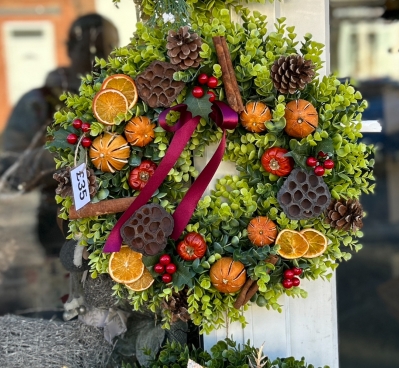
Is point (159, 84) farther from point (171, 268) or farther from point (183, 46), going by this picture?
point (171, 268)

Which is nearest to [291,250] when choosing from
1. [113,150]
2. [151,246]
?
[151,246]

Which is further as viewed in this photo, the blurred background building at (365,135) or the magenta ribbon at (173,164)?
the blurred background building at (365,135)

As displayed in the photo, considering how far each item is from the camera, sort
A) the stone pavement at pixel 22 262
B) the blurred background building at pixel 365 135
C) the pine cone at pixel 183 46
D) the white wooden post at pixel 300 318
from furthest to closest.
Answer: the stone pavement at pixel 22 262
the blurred background building at pixel 365 135
the white wooden post at pixel 300 318
the pine cone at pixel 183 46

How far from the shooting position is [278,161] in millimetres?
1039

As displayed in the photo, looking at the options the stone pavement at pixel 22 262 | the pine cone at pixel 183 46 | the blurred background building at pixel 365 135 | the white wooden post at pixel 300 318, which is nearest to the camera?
the pine cone at pixel 183 46

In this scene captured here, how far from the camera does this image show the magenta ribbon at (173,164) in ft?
3.32

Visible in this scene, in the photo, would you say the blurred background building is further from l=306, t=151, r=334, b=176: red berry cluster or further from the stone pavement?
l=306, t=151, r=334, b=176: red berry cluster

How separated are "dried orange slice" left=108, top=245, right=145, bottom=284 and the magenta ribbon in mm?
46

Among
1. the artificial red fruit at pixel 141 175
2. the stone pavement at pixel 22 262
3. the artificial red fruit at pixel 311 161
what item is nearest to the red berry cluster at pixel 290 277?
the artificial red fruit at pixel 311 161

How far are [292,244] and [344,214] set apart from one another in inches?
4.7

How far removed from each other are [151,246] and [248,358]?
32 cm

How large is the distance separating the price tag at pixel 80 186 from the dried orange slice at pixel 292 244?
1.26 feet

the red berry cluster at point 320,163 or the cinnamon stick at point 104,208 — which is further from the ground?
the red berry cluster at point 320,163

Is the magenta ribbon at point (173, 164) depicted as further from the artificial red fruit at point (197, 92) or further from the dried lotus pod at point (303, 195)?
the dried lotus pod at point (303, 195)
